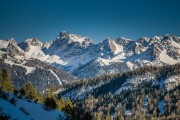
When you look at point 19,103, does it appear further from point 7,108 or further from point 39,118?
point 7,108

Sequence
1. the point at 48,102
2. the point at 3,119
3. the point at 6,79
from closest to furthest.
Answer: the point at 3,119, the point at 48,102, the point at 6,79

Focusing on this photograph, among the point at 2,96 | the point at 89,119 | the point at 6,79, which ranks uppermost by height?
the point at 6,79

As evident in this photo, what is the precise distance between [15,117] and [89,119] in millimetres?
20062

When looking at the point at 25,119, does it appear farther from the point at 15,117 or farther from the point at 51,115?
the point at 51,115

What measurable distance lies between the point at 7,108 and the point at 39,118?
844 cm

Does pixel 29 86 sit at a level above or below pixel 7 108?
above

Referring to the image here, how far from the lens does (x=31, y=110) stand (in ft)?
152

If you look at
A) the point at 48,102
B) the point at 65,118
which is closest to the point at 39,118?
the point at 65,118

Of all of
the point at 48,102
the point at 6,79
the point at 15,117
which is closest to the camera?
the point at 15,117

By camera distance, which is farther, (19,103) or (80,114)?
(80,114)

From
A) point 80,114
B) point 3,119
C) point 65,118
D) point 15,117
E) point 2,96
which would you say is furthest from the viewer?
point 80,114

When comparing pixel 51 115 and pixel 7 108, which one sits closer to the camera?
pixel 7 108

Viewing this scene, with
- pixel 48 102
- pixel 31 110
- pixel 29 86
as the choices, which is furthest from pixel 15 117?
pixel 29 86

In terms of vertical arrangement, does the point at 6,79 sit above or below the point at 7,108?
above
